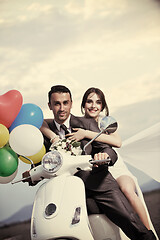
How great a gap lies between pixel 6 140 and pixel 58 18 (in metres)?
1.58

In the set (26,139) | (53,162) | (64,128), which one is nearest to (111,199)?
(53,162)

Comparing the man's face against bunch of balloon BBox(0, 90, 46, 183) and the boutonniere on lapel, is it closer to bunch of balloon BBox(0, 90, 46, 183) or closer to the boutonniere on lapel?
bunch of balloon BBox(0, 90, 46, 183)

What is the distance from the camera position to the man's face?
3.11 meters

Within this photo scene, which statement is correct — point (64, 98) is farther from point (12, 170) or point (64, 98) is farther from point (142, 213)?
point (142, 213)

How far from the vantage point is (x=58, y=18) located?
3.43 m

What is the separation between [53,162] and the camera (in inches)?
80.5

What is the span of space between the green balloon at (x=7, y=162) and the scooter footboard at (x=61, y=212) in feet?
2.12

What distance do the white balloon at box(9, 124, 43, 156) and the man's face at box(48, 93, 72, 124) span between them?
0.57 meters

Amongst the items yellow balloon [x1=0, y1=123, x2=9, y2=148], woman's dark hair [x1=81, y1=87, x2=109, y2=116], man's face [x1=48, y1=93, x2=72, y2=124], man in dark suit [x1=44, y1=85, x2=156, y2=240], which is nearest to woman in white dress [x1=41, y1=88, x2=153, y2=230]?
woman's dark hair [x1=81, y1=87, x2=109, y2=116]

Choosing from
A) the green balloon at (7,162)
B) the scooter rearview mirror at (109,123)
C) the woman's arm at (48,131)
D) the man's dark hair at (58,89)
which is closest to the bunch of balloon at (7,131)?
the green balloon at (7,162)

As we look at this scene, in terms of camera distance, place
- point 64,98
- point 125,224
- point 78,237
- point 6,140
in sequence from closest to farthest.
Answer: point 78,237 → point 125,224 → point 6,140 → point 64,98

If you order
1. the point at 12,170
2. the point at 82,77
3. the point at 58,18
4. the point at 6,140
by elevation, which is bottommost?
the point at 12,170

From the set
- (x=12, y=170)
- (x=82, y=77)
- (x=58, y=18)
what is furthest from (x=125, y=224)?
(x=58, y=18)

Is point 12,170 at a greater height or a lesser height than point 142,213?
greater
